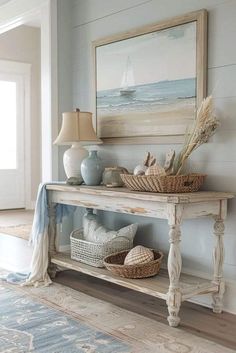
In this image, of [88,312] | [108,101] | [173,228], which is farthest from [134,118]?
[88,312]

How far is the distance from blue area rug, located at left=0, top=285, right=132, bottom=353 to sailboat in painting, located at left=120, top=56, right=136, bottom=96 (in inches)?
64.0

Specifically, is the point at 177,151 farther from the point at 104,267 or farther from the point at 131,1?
the point at 131,1

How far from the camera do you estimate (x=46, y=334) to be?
2.49m

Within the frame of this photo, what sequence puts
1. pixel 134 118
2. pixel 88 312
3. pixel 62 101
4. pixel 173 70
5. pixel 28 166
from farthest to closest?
1. pixel 28 166
2. pixel 62 101
3. pixel 134 118
4. pixel 173 70
5. pixel 88 312

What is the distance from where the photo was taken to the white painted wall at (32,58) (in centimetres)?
669

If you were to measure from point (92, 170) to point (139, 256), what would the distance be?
0.73 meters

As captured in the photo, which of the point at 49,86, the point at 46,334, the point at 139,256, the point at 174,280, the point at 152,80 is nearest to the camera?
the point at 46,334

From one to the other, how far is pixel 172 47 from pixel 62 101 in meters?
1.25

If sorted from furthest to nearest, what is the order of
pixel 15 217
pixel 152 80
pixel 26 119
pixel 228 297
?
pixel 26 119, pixel 15 217, pixel 152 80, pixel 228 297

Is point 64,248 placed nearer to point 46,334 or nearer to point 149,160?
point 149,160

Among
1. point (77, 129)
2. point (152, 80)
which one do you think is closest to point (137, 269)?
point (77, 129)

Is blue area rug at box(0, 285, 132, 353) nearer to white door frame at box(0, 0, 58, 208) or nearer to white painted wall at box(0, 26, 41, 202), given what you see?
white door frame at box(0, 0, 58, 208)

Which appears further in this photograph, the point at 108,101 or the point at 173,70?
the point at 108,101

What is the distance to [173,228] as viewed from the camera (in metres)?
2.59
